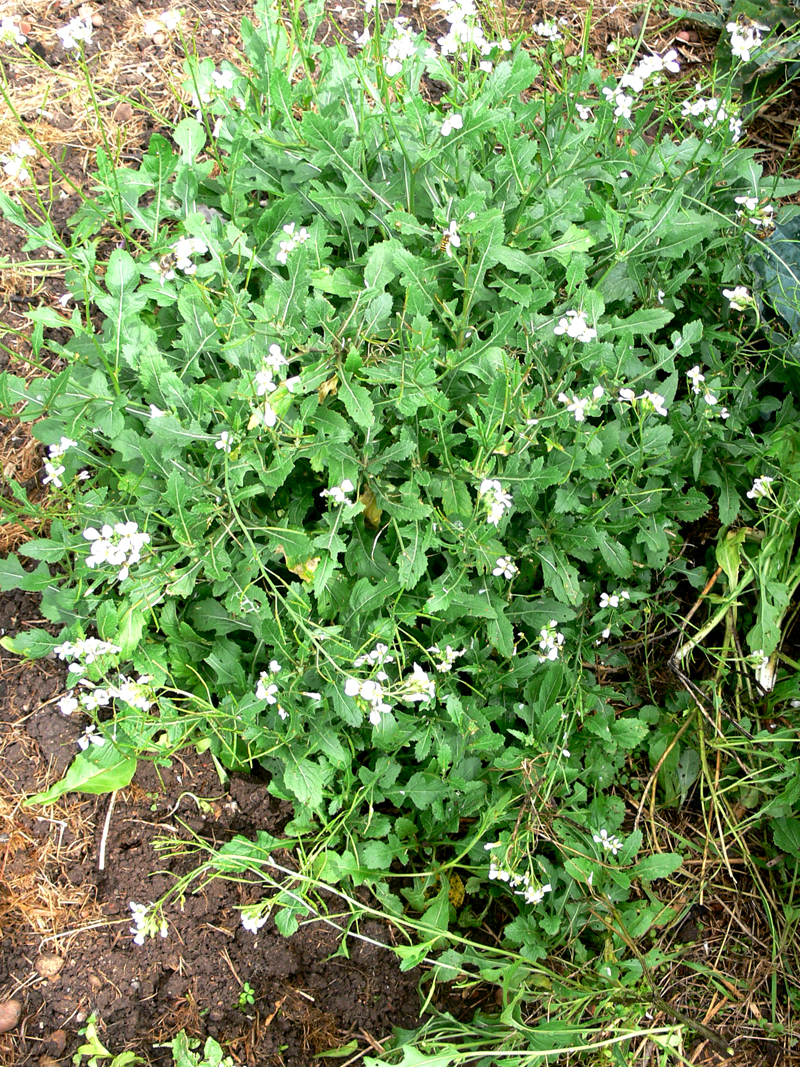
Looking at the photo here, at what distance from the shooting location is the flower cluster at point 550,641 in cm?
270

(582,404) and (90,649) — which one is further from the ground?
(582,404)

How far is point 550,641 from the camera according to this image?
271 centimetres

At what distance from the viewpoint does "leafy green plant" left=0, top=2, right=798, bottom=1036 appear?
2.46 m

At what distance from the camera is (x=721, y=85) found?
12.5ft

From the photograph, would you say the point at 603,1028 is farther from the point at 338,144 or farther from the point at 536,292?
the point at 338,144

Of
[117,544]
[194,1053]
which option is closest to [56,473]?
[117,544]

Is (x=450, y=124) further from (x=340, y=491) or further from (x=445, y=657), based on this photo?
(x=445, y=657)

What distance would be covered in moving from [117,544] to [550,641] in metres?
1.43

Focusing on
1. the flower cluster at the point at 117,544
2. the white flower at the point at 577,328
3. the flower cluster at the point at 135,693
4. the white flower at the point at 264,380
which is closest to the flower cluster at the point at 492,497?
the white flower at the point at 577,328

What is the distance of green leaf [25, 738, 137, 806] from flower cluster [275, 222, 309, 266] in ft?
5.46

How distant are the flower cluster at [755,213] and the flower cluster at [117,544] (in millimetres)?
2465

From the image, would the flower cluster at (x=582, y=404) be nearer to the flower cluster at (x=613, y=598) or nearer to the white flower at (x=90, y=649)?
the flower cluster at (x=613, y=598)

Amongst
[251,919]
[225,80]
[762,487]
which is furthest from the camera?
[225,80]

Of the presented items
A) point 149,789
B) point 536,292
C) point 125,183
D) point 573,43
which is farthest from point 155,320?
point 573,43
